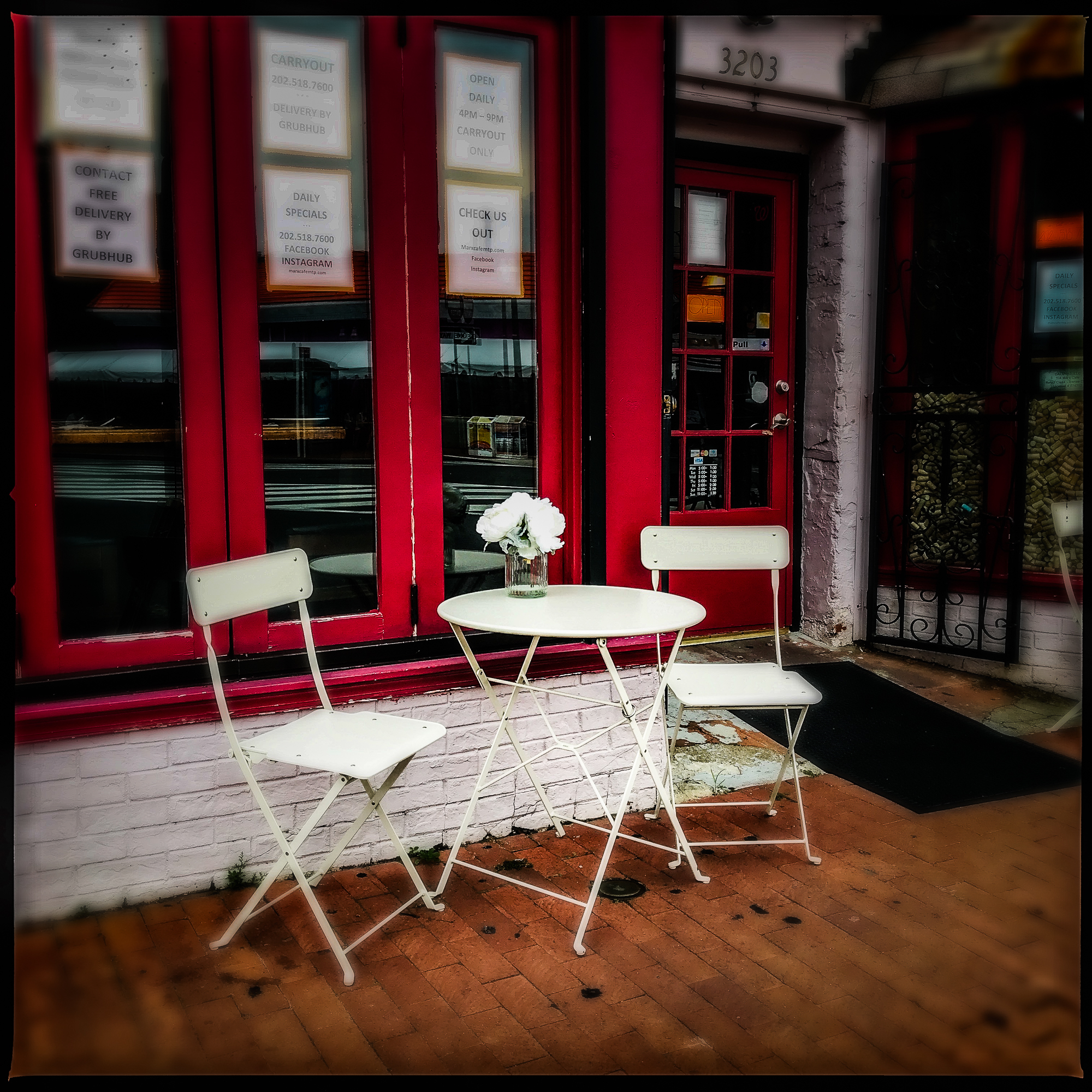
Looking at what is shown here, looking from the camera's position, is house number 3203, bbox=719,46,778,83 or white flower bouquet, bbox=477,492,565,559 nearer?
white flower bouquet, bbox=477,492,565,559

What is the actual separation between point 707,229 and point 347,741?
11.9 ft

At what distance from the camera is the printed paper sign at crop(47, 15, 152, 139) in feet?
9.08

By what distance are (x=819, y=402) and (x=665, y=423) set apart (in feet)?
6.76

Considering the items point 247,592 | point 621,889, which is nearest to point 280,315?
point 247,592

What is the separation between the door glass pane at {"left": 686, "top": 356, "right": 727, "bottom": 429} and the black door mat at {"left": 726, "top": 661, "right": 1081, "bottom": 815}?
151 centimetres

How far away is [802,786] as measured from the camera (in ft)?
12.6

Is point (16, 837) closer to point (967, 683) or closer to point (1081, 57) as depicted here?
point (1081, 57)

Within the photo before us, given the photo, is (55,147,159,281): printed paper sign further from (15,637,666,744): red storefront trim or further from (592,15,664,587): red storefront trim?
(592,15,664,587): red storefront trim

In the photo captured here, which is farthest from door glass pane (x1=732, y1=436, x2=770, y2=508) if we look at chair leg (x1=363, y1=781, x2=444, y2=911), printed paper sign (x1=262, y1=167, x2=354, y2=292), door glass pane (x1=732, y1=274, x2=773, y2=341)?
chair leg (x1=363, y1=781, x2=444, y2=911)

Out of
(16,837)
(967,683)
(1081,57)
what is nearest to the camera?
(1081,57)

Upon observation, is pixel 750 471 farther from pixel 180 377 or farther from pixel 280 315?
pixel 180 377

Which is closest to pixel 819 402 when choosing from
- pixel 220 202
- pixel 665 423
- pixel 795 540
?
pixel 795 540
